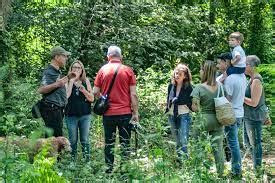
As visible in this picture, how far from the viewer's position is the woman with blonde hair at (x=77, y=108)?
27.9 feet

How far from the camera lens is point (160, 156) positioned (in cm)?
478

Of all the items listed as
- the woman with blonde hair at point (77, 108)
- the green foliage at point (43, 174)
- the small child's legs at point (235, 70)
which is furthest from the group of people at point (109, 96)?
the green foliage at point (43, 174)

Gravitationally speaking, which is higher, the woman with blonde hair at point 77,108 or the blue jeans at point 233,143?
the woman with blonde hair at point 77,108

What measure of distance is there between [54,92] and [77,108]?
2.32 ft

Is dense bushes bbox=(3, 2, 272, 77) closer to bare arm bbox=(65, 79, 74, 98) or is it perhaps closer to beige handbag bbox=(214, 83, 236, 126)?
bare arm bbox=(65, 79, 74, 98)

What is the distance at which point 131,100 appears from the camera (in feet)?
26.1

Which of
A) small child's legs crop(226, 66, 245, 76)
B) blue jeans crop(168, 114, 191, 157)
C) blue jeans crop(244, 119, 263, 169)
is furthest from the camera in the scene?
small child's legs crop(226, 66, 245, 76)

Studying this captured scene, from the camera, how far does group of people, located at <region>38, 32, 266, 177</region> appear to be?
7.63m

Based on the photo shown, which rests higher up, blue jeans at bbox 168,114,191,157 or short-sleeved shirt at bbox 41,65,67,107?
→ short-sleeved shirt at bbox 41,65,67,107

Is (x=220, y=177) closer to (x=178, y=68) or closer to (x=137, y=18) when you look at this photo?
(x=178, y=68)

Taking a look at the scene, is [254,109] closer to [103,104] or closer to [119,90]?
[119,90]

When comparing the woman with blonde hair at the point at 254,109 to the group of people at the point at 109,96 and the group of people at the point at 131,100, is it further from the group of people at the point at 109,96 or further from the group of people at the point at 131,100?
the group of people at the point at 109,96

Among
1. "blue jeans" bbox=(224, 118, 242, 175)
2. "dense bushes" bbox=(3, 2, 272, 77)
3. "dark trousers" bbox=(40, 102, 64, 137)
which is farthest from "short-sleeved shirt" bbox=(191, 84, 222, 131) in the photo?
"dense bushes" bbox=(3, 2, 272, 77)

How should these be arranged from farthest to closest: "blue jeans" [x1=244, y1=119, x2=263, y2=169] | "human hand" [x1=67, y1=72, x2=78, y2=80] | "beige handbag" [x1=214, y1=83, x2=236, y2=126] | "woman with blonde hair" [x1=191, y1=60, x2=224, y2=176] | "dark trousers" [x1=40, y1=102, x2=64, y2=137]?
"human hand" [x1=67, y1=72, x2=78, y2=80], "blue jeans" [x1=244, y1=119, x2=263, y2=169], "dark trousers" [x1=40, y1=102, x2=64, y2=137], "woman with blonde hair" [x1=191, y1=60, x2=224, y2=176], "beige handbag" [x1=214, y1=83, x2=236, y2=126]
